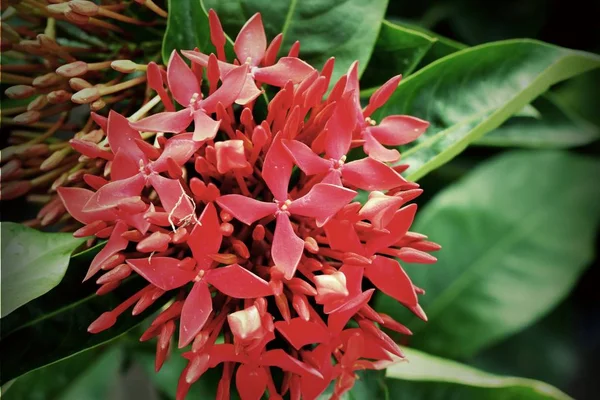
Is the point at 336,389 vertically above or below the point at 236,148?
below

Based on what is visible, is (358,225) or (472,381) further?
(472,381)

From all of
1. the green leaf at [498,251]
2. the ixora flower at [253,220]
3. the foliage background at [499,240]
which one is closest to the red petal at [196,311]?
the ixora flower at [253,220]

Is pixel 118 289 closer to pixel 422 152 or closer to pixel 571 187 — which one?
pixel 422 152

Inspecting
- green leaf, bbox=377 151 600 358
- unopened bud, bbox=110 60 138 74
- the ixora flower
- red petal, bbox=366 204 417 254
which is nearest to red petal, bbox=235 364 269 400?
the ixora flower

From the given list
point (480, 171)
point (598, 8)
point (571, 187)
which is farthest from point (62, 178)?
point (598, 8)

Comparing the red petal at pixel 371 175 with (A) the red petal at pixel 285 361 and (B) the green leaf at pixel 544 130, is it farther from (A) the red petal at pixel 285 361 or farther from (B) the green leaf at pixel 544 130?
(B) the green leaf at pixel 544 130

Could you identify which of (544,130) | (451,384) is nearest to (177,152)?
(451,384)

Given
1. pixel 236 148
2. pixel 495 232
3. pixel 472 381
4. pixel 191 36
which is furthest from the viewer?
pixel 495 232
